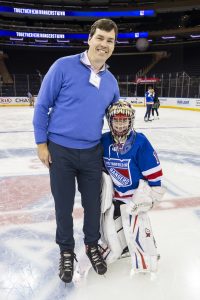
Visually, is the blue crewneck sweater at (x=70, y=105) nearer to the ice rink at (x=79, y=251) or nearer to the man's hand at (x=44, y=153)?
the man's hand at (x=44, y=153)

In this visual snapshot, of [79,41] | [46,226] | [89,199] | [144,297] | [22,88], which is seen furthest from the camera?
[79,41]

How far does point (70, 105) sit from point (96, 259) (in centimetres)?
95

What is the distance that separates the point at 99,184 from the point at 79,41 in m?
26.7

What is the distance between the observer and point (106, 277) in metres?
1.72

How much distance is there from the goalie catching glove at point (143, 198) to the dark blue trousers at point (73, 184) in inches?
8.8

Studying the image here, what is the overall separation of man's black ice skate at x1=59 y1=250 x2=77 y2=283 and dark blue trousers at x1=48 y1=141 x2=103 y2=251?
4 cm

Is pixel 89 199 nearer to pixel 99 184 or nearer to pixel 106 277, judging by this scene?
pixel 99 184

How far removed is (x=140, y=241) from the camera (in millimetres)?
1674

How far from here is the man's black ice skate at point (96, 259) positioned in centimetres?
173

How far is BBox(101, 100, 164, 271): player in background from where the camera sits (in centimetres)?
159

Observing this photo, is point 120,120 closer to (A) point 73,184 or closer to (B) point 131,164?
(B) point 131,164

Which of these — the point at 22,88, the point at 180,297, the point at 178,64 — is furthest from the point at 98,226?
the point at 178,64

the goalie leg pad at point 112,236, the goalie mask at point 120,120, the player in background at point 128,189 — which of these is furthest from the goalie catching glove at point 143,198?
the goalie mask at point 120,120

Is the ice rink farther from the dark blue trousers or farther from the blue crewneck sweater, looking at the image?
the blue crewneck sweater
